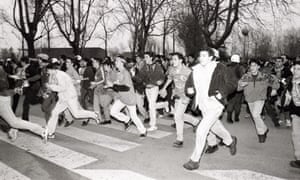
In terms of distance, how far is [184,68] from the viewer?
6598 millimetres

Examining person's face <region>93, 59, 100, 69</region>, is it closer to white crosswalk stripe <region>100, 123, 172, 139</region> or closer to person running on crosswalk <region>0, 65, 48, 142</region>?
white crosswalk stripe <region>100, 123, 172, 139</region>

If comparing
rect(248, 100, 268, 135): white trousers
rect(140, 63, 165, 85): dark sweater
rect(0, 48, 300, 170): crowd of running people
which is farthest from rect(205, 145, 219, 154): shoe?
rect(140, 63, 165, 85): dark sweater

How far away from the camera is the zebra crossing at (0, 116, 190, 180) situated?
471cm

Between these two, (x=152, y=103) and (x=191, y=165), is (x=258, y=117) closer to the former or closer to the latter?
(x=191, y=165)

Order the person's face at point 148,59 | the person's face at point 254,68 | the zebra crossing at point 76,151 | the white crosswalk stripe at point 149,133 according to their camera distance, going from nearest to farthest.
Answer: the zebra crossing at point 76,151 → the person's face at point 254,68 → the white crosswalk stripe at point 149,133 → the person's face at point 148,59

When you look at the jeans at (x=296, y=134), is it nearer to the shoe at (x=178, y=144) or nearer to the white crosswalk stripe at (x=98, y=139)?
the shoe at (x=178, y=144)

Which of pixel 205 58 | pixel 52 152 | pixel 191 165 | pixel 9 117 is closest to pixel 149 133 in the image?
pixel 52 152

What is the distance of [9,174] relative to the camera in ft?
15.6

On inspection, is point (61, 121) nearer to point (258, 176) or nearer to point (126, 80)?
point (126, 80)

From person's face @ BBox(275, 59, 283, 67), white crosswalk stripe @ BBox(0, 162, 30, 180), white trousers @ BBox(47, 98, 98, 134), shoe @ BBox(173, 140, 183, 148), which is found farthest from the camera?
person's face @ BBox(275, 59, 283, 67)

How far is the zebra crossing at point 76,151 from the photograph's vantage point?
4715 mm

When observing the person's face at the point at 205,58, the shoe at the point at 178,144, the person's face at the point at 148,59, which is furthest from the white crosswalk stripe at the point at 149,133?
the person's face at the point at 205,58

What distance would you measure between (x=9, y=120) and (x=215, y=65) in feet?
14.2

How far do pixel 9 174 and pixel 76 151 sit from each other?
Answer: 1.41 meters
